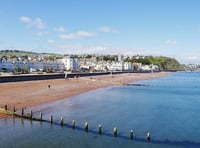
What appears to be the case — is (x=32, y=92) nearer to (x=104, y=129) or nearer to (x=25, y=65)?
(x=104, y=129)

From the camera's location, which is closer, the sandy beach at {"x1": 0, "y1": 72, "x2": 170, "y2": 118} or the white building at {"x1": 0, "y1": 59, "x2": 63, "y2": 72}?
the sandy beach at {"x1": 0, "y1": 72, "x2": 170, "y2": 118}

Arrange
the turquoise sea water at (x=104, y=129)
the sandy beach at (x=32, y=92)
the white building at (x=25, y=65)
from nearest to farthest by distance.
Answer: the turquoise sea water at (x=104, y=129), the sandy beach at (x=32, y=92), the white building at (x=25, y=65)

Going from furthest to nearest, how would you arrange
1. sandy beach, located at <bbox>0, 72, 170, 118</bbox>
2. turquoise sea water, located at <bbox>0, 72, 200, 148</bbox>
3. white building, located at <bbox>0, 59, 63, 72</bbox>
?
white building, located at <bbox>0, 59, 63, 72</bbox> < sandy beach, located at <bbox>0, 72, 170, 118</bbox> < turquoise sea water, located at <bbox>0, 72, 200, 148</bbox>

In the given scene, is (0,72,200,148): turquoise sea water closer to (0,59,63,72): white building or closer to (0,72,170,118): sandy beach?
(0,72,170,118): sandy beach

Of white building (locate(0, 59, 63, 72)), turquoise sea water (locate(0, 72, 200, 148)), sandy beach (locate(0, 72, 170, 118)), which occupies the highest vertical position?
white building (locate(0, 59, 63, 72))

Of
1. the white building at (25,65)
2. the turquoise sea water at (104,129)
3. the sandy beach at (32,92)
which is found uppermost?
the white building at (25,65)

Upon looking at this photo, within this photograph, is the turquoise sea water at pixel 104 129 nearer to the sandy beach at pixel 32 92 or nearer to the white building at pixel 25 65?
the sandy beach at pixel 32 92

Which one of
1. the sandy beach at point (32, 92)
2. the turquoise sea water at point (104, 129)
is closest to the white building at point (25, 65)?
the sandy beach at point (32, 92)

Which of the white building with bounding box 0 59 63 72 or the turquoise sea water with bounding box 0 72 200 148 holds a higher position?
the white building with bounding box 0 59 63 72

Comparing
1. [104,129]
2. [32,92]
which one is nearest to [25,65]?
[32,92]

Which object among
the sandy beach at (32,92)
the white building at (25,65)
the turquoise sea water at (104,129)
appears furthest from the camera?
the white building at (25,65)

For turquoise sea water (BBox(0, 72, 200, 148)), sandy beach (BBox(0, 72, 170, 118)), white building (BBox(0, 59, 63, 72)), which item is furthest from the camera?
white building (BBox(0, 59, 63, 72))

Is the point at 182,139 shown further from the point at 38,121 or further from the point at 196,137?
the point at 38,121

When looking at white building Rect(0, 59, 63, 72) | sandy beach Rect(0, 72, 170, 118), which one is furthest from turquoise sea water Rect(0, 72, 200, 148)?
white building Rect(0, 59, 63, 72)
